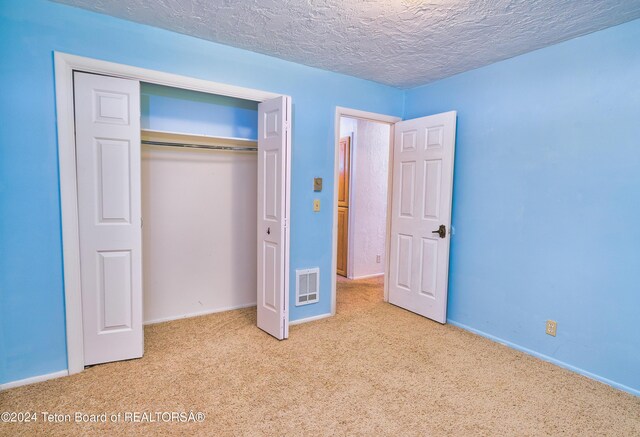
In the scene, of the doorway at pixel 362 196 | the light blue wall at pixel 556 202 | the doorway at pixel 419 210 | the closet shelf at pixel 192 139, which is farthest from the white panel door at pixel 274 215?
the doorway at pixel 362 196

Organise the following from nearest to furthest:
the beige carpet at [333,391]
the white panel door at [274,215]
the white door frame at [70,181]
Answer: the beige carpet at [333,391] < the white door frame at [70,181] < the white panel door at [274,215]

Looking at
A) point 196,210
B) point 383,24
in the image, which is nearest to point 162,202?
point 196,210

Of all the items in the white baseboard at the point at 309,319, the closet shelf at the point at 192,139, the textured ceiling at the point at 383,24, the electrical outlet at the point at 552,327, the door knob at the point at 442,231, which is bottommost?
the white baseboard at the point at 309,319

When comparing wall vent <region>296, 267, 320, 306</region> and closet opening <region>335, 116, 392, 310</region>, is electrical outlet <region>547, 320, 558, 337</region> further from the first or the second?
closet opening <region>335, 116, 392, 310</region>

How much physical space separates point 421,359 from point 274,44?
2.79m

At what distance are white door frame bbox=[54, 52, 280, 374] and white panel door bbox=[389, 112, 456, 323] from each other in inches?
102

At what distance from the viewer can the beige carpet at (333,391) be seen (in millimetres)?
1910

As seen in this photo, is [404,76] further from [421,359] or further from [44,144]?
[44,144]

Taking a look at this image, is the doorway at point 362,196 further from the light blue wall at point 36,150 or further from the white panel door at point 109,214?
the white panel door at point 109,214

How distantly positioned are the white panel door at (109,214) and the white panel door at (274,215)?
1.01 m

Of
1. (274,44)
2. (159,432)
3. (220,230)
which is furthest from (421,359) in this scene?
(274,44)

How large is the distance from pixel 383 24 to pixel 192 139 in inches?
77.3

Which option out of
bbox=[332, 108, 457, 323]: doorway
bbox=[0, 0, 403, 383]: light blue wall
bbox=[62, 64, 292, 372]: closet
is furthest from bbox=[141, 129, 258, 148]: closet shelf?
bbox=[332, 108, 457, 323]: doorway

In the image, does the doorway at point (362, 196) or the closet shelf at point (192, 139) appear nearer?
the closet shelf at point (192, 139)
